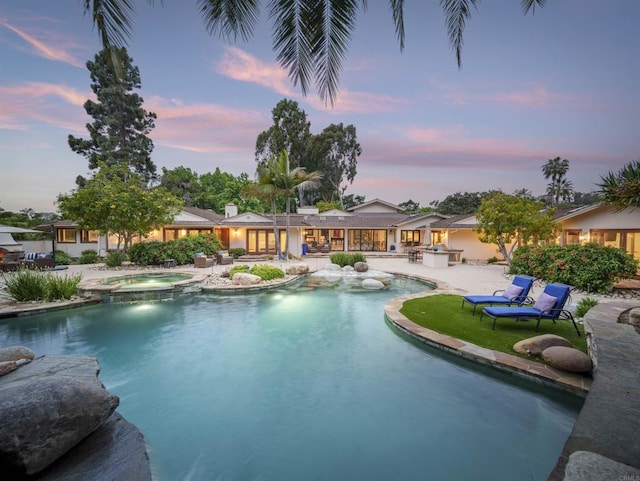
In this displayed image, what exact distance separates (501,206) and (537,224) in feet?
6.12

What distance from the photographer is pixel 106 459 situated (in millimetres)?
3127

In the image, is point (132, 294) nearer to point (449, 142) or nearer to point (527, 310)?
point (527, 310)

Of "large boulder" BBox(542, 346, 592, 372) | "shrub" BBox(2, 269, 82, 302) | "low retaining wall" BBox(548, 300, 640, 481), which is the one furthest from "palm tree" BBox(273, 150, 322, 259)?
"low retaining wall" BBox(548, 300, 640, 481)

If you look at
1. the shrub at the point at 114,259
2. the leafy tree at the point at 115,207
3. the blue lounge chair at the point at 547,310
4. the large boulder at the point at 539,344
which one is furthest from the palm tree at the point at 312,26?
the shrub at the point at 114,259

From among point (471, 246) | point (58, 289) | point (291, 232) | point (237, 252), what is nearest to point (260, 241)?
point (291, 232)

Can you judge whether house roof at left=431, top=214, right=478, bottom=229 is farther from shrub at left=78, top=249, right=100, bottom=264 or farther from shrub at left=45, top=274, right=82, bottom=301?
shrub at left=78, top=249, right=100, bottom=264

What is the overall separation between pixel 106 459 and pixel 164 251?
16.2m

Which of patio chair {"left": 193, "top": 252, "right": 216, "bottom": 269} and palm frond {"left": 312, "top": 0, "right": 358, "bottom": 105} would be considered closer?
palm frond {"left": 312, "top": 0, "right": 358, "bottom": 105}

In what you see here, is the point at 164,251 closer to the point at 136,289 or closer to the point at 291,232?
the point at 136,289

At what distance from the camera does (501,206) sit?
49.8 feet

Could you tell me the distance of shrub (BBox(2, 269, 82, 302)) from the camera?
31.0ft

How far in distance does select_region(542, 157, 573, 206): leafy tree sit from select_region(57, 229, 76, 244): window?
5544 cm

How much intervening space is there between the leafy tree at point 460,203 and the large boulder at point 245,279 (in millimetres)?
37104

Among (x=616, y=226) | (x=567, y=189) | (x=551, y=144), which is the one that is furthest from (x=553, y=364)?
(x=567, y=189)
